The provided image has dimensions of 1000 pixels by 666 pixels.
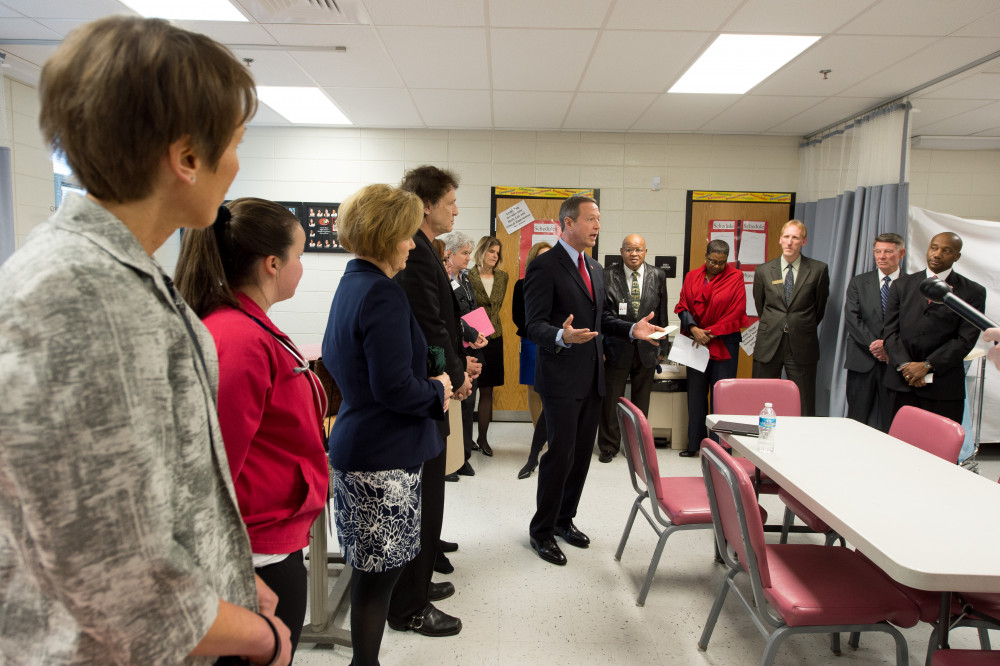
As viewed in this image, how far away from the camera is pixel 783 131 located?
5434 mm

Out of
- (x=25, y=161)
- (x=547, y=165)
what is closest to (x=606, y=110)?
(x=547, y=165)

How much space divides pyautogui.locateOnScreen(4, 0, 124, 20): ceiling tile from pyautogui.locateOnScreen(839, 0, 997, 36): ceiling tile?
409cm

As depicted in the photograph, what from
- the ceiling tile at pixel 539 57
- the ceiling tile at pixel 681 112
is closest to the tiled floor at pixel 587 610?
the ceiling tile at pixel 539 57

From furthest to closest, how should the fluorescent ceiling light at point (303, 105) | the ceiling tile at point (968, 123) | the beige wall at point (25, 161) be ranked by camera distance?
the ceiling tile at point (968, 123)
the fluorescent ceiling light at point (303, 105)
the beige wall at point (25, 161)

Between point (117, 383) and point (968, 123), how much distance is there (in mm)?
6728

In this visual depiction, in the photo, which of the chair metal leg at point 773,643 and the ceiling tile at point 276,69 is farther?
the ceiling tile at point 276,69

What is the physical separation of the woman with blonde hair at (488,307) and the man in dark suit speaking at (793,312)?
2197 millimetres

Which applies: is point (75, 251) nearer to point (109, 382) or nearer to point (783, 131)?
point (109, 382)

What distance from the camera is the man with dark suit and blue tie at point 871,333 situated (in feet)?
13.3

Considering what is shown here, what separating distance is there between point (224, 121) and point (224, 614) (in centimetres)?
56

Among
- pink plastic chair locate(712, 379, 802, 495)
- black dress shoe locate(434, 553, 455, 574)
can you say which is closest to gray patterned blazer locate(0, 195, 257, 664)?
black dress shoe locate(434, 553, 455, 574)

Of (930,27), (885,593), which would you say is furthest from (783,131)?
(885,593)

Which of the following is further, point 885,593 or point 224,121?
point 885,593

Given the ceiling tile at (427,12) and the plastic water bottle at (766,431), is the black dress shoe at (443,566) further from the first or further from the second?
the ceiling tile at (427,12)
